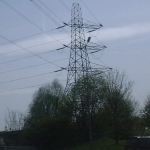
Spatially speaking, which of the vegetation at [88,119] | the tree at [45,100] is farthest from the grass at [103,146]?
the tree at [45,100]

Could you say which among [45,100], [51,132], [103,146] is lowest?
[103,146]

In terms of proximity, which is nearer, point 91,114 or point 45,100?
point 91,114

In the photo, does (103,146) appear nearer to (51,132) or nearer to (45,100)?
(51,132)

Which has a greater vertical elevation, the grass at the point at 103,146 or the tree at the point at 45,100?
the tree at the point at 45,100

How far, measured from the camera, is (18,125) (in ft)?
249

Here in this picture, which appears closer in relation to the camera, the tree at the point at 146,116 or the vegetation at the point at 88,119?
the vegetation at the point at 88,119

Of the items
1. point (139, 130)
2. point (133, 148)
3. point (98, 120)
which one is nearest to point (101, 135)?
point (98, 120)

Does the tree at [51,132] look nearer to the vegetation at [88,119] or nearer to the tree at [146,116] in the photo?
the vegetation at [88,119]

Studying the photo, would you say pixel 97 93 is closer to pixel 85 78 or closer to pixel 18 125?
pixel 85 78

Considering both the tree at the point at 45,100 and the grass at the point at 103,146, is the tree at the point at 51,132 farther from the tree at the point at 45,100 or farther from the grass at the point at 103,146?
the tree at the point at 45,100

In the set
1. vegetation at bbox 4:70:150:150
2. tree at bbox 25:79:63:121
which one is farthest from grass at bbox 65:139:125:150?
tree at bbox 25:79:63:121

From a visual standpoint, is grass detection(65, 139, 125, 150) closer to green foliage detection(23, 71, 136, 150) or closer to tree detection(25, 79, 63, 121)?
green foliage detection(23, 71, 136, 150)

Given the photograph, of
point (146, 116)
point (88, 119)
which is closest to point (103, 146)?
point (88, 119)

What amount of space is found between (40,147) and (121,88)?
1378 cm
